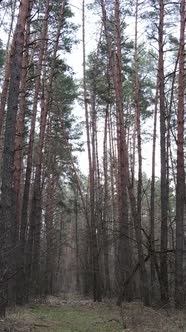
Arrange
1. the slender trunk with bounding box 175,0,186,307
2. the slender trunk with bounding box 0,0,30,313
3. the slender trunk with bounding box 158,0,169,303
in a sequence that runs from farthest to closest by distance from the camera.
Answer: the slender trunk with bounding box 158,0,169,303 → the slender trunk with bounding box 175,0,186,307 → the slender trunk with bounding box 0,0,30,313

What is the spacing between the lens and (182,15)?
476 inches

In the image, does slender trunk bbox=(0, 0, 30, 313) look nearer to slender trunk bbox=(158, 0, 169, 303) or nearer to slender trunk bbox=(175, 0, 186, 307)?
slender trunk bbox=(175, 0, 186, 307)

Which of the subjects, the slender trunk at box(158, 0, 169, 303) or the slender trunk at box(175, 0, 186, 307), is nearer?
the slender trunk at box(175, 0, 186, 307)

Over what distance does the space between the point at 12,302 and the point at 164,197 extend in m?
5.45

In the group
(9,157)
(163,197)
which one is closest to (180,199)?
(163,197)

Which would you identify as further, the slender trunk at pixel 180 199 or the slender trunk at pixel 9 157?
the slender trunk at pixel 180 199

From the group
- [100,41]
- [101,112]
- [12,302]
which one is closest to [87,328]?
[12,302]

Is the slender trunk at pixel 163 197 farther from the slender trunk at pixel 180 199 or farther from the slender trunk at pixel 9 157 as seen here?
the slender trunk at pixel 9 157

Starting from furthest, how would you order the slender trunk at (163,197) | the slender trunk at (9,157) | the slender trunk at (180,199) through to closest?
the slender trunk at (163,197) → the slender trunk at (180,199) → the slender trunk at (9,157)

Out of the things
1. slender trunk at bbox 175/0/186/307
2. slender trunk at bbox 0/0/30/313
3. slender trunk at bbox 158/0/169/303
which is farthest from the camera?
slender trunk at bbox 158/0/169/303

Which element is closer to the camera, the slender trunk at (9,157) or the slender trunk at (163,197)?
the slender trunk at (9,157)

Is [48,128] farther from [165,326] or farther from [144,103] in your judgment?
[165,326]

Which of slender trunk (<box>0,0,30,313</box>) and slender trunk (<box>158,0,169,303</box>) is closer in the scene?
slender trunk (<box>0,0,30,313</box>)

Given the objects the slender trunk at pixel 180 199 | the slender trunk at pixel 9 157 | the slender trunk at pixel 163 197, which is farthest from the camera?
the slender trunk at pixel 163 197
